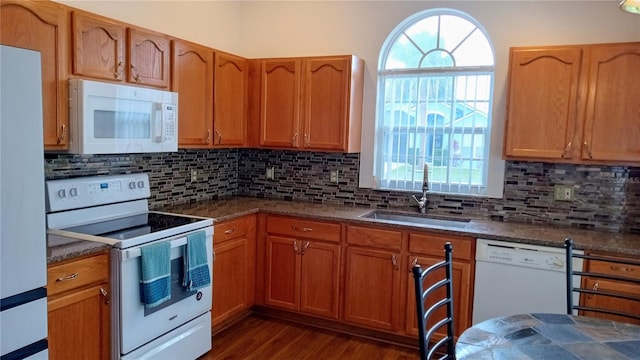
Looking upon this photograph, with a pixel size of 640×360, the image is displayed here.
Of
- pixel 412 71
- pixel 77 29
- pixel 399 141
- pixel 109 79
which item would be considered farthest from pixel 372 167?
pixel 77 29

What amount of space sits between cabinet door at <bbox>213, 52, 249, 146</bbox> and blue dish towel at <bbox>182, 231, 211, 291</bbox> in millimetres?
921

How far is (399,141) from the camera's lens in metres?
3.59

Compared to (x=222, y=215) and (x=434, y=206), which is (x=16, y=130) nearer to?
(x=222, y=215)

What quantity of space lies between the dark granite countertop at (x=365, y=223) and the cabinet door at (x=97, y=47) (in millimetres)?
909

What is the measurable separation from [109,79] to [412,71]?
211 cm

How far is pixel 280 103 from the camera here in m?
3.60

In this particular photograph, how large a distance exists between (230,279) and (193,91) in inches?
51.6

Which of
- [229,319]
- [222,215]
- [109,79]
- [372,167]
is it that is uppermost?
[109,79]

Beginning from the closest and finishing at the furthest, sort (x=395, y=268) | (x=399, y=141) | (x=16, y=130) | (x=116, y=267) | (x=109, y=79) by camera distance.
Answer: (x=16, y=130), (x=116, y=267), (x=109, y=79), (x=395, y=268), (x=399, y=141)

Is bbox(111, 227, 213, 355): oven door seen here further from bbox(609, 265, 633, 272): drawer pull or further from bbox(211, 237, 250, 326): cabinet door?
bbox(609, 265, 633, 272): drawer pull

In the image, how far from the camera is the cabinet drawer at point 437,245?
9.33 feet

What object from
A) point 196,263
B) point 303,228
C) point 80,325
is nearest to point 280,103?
point 303,228

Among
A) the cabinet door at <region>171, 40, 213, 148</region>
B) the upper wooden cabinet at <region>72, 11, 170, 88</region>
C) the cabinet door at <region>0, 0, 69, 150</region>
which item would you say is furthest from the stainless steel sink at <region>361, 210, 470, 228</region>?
the cabinet door at <region>0, 0, 69, 150</region>

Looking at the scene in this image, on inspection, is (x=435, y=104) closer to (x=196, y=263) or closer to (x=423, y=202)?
(x=423, y=202)
